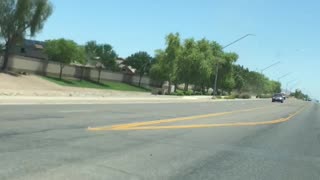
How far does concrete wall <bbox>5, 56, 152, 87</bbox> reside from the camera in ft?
292

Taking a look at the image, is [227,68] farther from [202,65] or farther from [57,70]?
[57,70]

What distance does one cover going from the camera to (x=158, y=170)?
10.7 meters

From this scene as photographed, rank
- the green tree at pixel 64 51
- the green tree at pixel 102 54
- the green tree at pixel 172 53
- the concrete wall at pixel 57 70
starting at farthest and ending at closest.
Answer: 1. the green tree at pixel 102 54
2. the green tree at pixel 64 51
3. the green tree at pixel 172 53
4. the concrete wall at pixel 57 70

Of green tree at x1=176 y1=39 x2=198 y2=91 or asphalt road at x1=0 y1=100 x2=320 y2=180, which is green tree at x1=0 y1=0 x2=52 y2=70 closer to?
green tree at x1=176 y1=39 x2=198 y2=91

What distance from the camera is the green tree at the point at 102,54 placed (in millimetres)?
161500

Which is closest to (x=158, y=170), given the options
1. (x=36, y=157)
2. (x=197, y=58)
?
(x=36, y=157)

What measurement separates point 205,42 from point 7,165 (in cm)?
9993

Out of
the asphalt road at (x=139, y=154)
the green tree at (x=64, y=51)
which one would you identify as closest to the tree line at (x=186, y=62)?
the green tree at (x=64, y=51)

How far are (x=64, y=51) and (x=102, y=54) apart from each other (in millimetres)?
57100

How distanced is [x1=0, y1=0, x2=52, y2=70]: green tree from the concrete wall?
4.13m

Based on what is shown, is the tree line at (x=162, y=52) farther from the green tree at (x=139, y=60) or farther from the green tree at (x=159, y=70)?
the green tree at (x=139, y=60)

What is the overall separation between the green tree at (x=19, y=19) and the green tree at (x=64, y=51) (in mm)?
27666

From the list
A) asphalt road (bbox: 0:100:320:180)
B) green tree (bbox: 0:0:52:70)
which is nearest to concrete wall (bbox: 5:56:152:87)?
green tree (bbox: 0:0:52:70)

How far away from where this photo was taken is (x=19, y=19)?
276 ft
